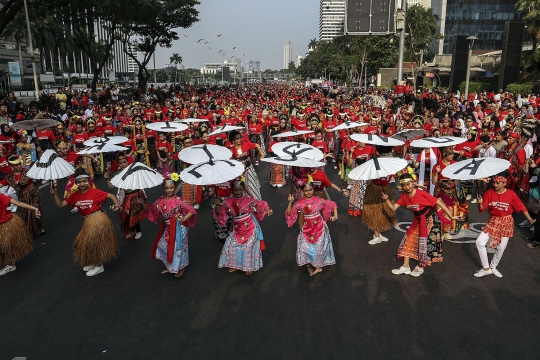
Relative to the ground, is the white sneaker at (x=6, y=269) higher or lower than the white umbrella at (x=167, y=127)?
lower

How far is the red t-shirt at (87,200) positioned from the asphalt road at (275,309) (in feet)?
3.55

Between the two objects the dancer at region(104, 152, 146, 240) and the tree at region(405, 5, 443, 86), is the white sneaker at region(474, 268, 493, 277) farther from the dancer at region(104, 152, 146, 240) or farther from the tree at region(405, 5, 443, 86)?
the tree at region(405, 5, 443, 86)

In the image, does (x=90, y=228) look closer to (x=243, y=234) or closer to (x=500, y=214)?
(x=243, y=234)

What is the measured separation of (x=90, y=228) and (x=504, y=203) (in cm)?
602

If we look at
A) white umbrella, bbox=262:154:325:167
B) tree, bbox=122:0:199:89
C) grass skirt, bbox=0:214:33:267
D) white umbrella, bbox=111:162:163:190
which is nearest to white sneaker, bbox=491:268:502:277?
white umbrella, bbox=262:154:325:167

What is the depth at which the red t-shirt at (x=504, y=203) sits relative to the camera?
5984mm

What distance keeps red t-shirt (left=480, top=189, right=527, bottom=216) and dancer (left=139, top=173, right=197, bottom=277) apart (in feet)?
14.2

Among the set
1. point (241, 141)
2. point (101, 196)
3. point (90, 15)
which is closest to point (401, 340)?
point (101, 196)

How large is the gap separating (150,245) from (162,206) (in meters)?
1.97

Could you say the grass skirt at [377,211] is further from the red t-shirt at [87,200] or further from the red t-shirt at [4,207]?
the red t-shirt at [4,207]

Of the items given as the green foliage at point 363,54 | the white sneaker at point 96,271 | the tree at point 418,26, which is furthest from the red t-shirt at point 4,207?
the green foliage at point 363,54

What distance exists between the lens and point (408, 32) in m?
48.3

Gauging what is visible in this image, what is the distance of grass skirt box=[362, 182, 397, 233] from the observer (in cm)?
761

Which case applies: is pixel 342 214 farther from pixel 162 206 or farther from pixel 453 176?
pixel 162 206
